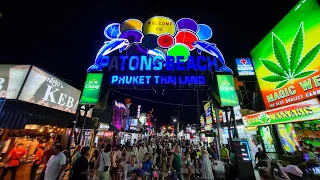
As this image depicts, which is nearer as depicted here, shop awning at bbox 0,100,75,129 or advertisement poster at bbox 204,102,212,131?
shop awning at bbox 0,100,75,129

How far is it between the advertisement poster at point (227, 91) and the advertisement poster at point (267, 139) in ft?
18.0

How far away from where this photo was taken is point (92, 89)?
9078mm

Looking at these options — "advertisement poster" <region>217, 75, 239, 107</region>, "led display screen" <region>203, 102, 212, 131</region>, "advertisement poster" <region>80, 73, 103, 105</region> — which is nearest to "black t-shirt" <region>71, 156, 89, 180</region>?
"advertisement poster" <region>80, 73, 103, 105</region>

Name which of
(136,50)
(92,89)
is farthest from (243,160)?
(136,50)

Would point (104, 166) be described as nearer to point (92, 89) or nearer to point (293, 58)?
point (92, 89)

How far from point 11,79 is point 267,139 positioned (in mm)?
18361

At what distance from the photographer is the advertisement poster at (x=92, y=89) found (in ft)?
28.8

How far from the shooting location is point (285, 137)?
10.2 m

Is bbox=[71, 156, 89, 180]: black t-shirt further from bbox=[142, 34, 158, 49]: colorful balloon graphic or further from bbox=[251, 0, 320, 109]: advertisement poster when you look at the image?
bbox=[251, 0, 320, 109]: advertisement poster

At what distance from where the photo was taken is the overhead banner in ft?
18.9

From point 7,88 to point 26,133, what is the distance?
8296 millimetres

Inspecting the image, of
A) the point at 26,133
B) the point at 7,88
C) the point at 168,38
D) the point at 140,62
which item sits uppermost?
the point at 168,38

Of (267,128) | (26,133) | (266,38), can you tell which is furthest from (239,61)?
(26,133)

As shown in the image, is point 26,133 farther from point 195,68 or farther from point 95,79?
point 195,68
